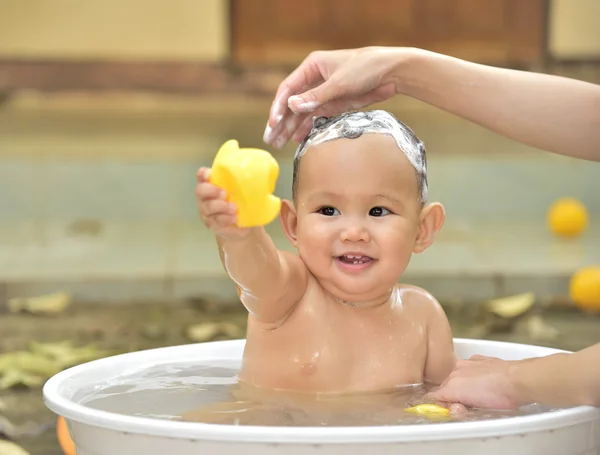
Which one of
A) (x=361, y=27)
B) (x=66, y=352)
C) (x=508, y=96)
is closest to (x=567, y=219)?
(x=361, y=27)

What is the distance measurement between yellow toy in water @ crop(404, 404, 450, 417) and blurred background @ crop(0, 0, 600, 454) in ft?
6.29

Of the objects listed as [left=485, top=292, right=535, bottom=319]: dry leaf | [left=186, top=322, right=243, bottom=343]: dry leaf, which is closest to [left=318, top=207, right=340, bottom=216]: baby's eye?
[left=186, top=322, right=243, bottom=343]: dry leaf

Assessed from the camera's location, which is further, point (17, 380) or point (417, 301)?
point (17, 380)

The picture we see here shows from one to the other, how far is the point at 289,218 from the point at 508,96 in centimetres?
36

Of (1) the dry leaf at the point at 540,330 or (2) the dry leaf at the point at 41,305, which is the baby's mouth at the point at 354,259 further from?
(2) the dry leaf at the point at 41,305

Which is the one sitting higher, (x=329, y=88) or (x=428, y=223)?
(x=329, y=88)

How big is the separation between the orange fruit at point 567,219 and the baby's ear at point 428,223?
7.57 feet

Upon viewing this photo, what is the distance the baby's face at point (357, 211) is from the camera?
123cm

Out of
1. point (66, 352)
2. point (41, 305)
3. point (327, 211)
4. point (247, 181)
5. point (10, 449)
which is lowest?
point (41, 305)

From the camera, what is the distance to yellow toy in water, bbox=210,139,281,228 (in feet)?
Result: 3.24

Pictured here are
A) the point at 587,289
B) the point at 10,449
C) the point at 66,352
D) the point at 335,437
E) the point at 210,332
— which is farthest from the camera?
the point at 587,289

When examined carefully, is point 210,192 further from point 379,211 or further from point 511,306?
point 511,306

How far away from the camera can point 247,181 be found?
991 millimetres

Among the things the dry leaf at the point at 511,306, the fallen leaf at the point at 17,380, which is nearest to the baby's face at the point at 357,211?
the fallen leaf at the point at 17,380
